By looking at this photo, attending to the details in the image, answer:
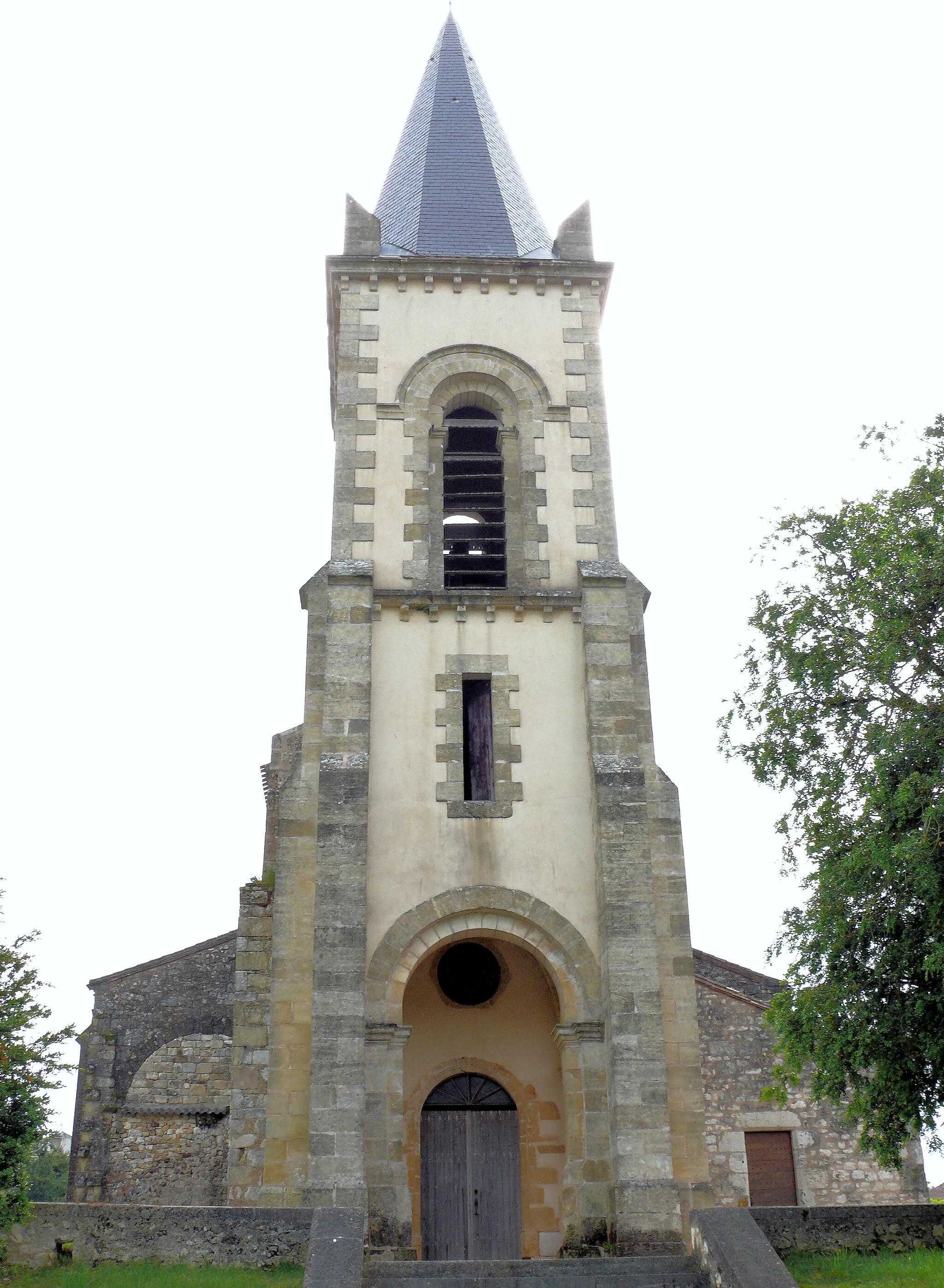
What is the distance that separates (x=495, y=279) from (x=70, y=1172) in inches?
597

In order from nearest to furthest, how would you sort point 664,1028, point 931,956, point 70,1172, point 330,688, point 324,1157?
point 931,956, point 324,1157, point 664,1028, point 330,688, point 70,1172

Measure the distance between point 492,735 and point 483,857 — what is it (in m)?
1.48

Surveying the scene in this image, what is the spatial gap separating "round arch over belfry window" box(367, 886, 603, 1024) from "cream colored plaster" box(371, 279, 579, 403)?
6.89m

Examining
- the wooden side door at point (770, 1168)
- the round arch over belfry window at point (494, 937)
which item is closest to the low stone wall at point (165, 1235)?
the round arch over belfry window at point (494, 937)

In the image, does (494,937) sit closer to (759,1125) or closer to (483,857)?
(483,857)

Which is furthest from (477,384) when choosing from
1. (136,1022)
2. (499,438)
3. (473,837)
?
(136,1022)

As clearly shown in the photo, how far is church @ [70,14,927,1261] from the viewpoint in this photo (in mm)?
11820

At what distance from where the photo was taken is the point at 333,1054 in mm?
11594

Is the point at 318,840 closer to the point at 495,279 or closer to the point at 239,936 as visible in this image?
the point at 239,936

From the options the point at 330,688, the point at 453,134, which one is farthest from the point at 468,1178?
the point at 453,134

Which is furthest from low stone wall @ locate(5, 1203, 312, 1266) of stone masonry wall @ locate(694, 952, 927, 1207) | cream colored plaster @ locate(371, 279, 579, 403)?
cream colored plaster @ locate(371, 279, 579, 403)

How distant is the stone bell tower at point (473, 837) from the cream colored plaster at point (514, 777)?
0.09 feet

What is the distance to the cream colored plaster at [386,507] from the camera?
14.6 m

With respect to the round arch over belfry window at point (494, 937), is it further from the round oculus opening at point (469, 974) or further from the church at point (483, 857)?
A: the round oculus opening at point (469, 974)
